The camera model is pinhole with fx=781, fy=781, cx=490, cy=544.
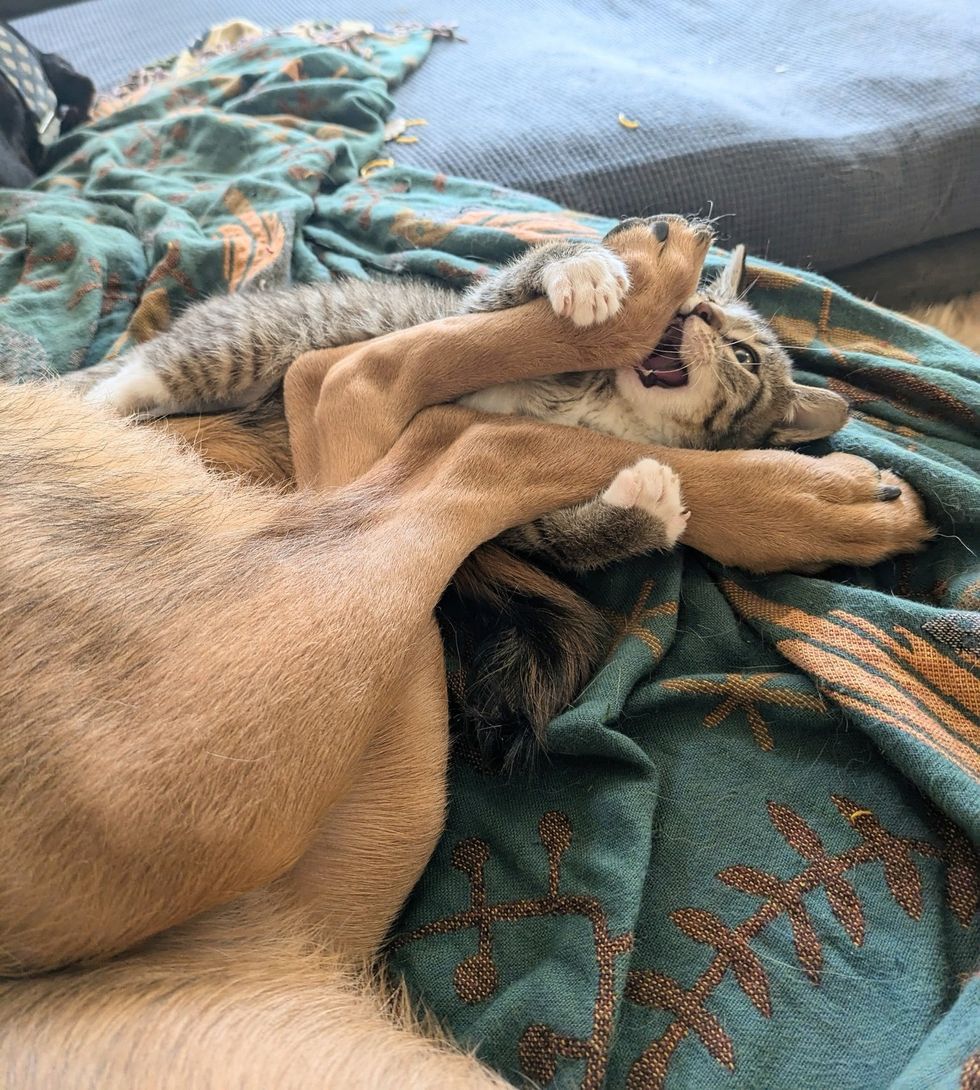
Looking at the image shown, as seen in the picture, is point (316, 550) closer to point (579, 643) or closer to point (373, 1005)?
point (579, 643)

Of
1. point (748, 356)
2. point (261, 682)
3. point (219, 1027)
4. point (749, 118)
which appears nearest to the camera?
point (219, 1027)

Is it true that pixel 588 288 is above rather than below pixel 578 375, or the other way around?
above

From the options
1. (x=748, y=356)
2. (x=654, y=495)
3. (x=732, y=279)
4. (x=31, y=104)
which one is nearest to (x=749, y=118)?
(x=732, y=279)

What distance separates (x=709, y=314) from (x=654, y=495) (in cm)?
47

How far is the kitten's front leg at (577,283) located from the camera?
106 cm

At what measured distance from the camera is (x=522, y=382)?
1.23 metres

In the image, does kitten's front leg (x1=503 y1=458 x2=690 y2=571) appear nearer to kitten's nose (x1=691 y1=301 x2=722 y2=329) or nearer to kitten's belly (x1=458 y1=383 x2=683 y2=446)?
kitten's belly (x1=458 y1=383 x2=683 y2=446)

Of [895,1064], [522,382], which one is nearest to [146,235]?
[522,382]

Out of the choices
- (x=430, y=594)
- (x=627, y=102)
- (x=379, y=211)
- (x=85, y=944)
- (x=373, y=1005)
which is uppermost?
(x=627, y=102)

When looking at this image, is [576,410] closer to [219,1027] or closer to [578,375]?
[578,375]

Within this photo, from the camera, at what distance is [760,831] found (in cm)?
84

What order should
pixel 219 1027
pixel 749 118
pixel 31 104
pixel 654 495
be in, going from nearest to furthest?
1. pixel 219 1027
2. pixel 654 495
3. pixel 749 118
4. pixel 31 104

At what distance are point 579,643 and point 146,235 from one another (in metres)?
1.32

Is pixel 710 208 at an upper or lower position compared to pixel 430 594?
upper
